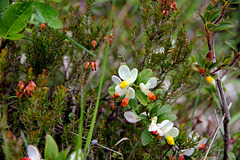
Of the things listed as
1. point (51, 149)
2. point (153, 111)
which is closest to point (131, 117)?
point (153, 111)

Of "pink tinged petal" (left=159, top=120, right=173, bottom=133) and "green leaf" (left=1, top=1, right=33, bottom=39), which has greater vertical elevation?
"green leaf" (left=1, top=1, right=33, bottom=39)

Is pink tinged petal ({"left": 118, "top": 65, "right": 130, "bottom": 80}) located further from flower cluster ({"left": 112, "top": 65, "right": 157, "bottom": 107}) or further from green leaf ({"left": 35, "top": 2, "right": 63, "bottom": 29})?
green leaf ({"left": 35, "top": 2, "right": 63, "bottom": 29})

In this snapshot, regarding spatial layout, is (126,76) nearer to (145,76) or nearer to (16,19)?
(145,76)

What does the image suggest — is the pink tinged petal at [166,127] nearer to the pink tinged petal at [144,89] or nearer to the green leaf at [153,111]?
the green leaf at [153,111]

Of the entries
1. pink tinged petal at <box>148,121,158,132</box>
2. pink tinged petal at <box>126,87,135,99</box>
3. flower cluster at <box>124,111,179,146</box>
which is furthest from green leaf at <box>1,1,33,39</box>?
pink tinged petal at <box>148,121,158,132</box>

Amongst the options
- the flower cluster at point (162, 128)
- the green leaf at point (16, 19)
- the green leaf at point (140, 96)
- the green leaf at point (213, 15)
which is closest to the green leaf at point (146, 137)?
the flower cluster at point (162, 128)

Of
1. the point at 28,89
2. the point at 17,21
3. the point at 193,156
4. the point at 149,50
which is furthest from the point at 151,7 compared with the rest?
the point at 193,156

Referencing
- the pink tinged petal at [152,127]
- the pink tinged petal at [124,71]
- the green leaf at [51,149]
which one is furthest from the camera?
the pink tinged petal at [124,71]

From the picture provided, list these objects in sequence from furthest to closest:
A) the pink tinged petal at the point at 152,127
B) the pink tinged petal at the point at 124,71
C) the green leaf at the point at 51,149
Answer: the pink tinged petal at the point at 124,71
the pink tinged petal at the point at 152,127
the green leaf at the point at 51,149
